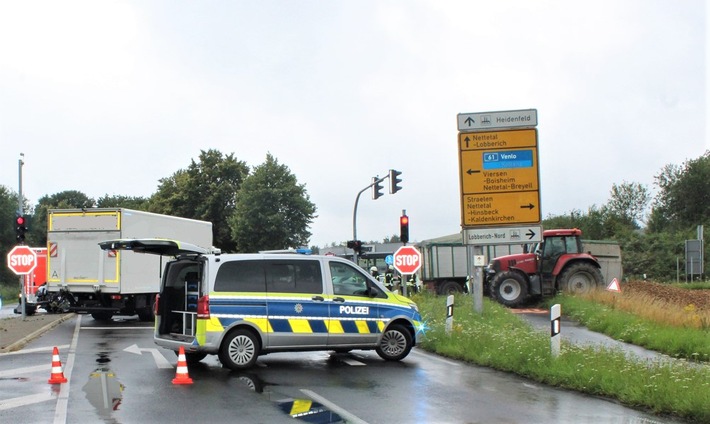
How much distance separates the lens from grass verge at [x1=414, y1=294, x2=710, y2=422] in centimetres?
962

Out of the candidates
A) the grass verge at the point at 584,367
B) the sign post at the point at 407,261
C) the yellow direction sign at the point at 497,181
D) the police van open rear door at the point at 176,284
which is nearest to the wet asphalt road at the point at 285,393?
the grass verge at the point at 584,367

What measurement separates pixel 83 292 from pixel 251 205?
3956 centimetres

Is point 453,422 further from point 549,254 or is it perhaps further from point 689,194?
point 689,194

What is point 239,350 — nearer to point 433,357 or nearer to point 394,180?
point 433,357

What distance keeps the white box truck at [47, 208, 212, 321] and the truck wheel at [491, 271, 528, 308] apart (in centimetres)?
1142

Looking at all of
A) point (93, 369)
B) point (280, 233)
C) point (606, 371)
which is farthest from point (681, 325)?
point (280, 233)

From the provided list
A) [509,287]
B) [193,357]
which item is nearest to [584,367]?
[193,357]

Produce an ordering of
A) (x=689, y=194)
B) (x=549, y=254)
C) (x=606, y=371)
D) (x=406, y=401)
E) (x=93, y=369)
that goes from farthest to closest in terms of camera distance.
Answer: (x=689, y=194)
(x=549, y=254)
(x=93, y=369)
(x=606, y=371)
(x=406, y=401)

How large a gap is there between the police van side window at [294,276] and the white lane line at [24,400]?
417 cm

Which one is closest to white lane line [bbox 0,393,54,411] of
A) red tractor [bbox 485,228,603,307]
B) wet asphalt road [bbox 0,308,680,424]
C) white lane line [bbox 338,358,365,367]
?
→ wet asphalt road [bbox 0,308,680,424]

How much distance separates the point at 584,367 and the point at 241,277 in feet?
18.6

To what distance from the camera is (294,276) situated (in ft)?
44.0

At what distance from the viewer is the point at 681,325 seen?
699 inches

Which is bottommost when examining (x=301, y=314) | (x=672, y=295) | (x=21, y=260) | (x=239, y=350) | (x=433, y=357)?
(x=433, y=357)
